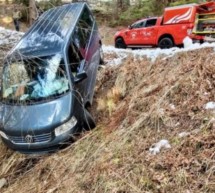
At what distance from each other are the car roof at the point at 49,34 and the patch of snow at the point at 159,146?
307 centimetres

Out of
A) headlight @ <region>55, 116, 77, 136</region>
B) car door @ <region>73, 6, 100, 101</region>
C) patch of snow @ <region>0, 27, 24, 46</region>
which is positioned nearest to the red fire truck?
car door @ <region>73, 6, 100, 101</region>

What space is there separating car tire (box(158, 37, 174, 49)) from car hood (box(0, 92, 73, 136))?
875 centimetres

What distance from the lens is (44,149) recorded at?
259 inches

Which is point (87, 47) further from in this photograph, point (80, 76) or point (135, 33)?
point (135, 33)

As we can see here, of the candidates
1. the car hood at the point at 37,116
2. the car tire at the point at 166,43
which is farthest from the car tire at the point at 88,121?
the car tire at the point at 166,43

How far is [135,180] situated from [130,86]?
3.28m

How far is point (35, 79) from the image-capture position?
7078mm

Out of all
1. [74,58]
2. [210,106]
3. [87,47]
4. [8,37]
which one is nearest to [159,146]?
[210,106]

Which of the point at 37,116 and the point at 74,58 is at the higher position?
the point at 74,58

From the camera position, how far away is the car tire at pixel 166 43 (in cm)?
1477

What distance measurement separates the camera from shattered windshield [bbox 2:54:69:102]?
6930 millimetres

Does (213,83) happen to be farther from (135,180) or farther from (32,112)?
(32,112)

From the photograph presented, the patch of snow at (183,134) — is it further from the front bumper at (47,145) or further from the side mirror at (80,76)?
the side mirror at (80,76)

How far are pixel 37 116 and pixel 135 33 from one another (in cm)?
1124
